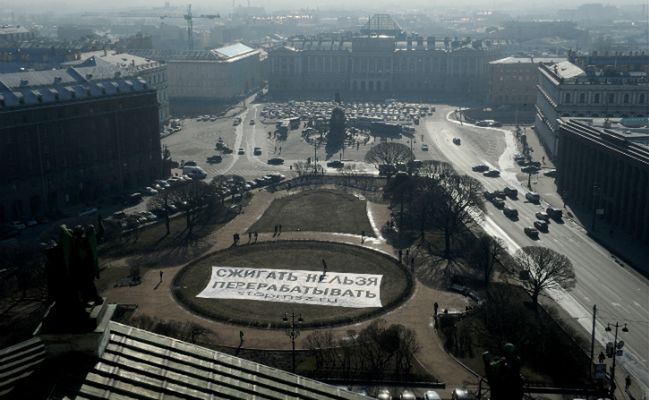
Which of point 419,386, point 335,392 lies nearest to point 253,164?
point 419,386

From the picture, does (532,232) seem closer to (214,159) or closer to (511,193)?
(511,193)

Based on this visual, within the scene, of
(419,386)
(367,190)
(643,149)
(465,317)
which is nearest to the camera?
(419,386)

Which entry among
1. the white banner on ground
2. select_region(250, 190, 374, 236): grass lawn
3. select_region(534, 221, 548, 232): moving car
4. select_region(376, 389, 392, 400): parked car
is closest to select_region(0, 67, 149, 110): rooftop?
select_region(250, 190, 374, 236): grass lawn

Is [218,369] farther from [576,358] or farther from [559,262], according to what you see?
[559,262]

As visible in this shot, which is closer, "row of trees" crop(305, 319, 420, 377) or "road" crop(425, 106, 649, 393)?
"row of trees" crop(305, 319, 420, 377)

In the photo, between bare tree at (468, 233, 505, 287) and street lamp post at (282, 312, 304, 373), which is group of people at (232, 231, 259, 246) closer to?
street lamp post at (282, 312, 304, 373)

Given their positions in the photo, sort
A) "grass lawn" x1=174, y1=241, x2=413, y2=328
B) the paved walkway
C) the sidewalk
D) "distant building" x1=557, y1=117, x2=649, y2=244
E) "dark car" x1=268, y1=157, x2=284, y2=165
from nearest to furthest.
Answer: the paved walkway
"grass lawn" x1=174, y1=241, x2=413, y2=328
the sidewalk
"distant building" x1=557, y1=117, x2=649, y2=244
"dark car" x1=268, y1=157, x2=284, y2=165

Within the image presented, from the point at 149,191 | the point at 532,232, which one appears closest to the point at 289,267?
the point at 532,232

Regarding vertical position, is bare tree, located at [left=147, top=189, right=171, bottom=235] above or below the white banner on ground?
above
